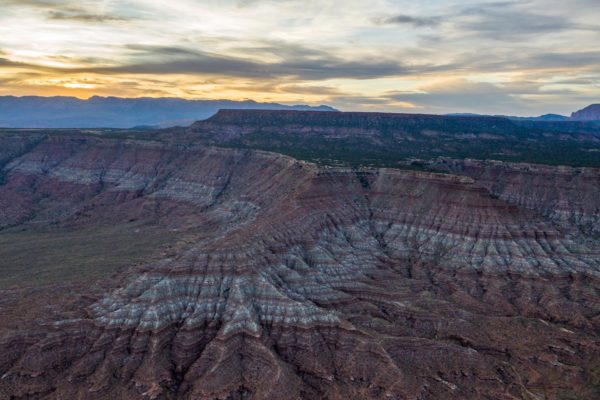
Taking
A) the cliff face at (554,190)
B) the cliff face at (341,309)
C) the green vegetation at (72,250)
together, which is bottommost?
the green vegetation at (72,250)

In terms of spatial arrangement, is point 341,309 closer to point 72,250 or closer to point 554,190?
point 72,250

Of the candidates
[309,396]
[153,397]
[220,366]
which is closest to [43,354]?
[153,397]

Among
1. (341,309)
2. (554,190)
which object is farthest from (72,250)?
(554,190)

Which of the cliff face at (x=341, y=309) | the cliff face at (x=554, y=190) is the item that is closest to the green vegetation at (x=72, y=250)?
the cliff face at (x=341, y=309)

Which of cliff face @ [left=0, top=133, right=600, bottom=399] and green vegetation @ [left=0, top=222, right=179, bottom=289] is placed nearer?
cliff face @ [left=0, top=133, right=600, bottom=399]

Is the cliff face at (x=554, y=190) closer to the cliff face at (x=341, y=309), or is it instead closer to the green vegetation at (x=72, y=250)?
the cliff face at (x=341, y=309)

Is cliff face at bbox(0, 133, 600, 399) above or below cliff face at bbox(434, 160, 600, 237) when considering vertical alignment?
below

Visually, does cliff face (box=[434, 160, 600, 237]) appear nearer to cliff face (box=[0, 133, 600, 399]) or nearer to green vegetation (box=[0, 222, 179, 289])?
cliff face (box=[0, 133, 600, 399])

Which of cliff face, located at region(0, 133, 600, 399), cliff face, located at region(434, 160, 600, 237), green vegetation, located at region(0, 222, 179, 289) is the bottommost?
green vegetation, located at region(0, 222, 179, 289)

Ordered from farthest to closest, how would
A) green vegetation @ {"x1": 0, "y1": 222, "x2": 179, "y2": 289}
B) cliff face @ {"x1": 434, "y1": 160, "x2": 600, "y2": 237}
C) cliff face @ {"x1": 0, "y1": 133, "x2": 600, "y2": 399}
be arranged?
1. cliff face @ {"x1": 434, "y1": 160, "x2": 600, "y2": 237}
2. green vegetation @ {"x1": 0, "y1": 222, "x2": 179, "y2": 289}
3. cliff face @ {"x1": 0, "y1": 133, "x2": 600, "y2": 399}

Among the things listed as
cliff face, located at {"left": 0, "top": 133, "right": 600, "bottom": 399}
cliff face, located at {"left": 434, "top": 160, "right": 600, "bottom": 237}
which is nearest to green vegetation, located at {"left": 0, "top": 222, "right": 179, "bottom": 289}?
cliff face, located at {"left": 0, "top": 133, "right": 600, "bottom": 399}
